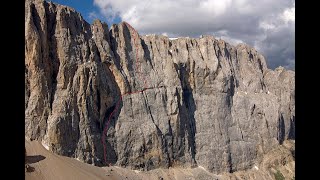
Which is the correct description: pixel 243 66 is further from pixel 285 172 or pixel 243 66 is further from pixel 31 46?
pixel 31 46

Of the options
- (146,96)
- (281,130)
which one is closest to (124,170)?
(146,96)

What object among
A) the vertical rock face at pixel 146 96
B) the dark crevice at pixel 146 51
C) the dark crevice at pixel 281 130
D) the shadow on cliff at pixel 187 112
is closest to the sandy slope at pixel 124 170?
the dark crevice at pixel 281 130

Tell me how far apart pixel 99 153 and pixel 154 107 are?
10.1 meters

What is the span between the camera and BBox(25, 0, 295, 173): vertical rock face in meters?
38.6

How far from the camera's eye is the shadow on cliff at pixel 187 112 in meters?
49.8

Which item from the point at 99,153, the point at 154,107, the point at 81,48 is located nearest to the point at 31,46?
the point at 81,48

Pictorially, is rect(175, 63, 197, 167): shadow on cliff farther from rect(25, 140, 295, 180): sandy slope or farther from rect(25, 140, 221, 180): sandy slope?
rect(25, 140, 221, 180): sandy slope

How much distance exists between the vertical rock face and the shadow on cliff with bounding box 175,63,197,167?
0.13m

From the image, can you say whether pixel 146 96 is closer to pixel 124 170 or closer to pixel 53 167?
pixel 124 170

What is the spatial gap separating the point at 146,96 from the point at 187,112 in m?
6.71

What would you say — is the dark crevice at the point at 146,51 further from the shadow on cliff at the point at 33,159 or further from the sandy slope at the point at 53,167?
the shadow on cliff at the point at 33,159

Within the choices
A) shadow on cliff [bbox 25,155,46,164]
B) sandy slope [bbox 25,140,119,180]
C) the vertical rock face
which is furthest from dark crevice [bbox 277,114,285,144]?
shadow on cliff [bbox 25,155,46,164]

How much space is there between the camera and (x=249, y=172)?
174 ft
